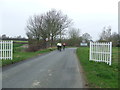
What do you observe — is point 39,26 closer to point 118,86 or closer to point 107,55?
point 107,55

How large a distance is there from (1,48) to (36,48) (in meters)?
21.2

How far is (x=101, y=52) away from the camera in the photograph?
12609mm

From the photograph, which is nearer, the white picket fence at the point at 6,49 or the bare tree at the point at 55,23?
the white picket fence at the point at 6,49

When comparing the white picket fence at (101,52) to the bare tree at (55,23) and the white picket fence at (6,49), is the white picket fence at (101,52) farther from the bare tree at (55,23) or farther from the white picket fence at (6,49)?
the bare tree at (55,23)

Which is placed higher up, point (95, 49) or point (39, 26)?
point (39, 26)

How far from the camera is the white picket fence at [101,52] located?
12000mm

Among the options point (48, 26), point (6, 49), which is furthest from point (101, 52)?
point (48, 26)

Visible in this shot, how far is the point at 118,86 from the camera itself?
5961mm

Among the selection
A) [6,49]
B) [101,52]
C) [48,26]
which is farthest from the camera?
[48,26]

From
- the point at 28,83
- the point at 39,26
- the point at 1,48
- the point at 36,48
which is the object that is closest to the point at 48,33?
the point at 39,26

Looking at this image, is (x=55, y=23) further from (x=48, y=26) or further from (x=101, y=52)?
(x=101, y=52)

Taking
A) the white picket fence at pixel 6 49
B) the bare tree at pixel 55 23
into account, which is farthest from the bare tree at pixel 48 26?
the white picket fence at pixel 6 49

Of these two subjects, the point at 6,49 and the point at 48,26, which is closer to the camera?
the point at 6,49

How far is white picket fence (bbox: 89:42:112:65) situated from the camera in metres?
12.0
